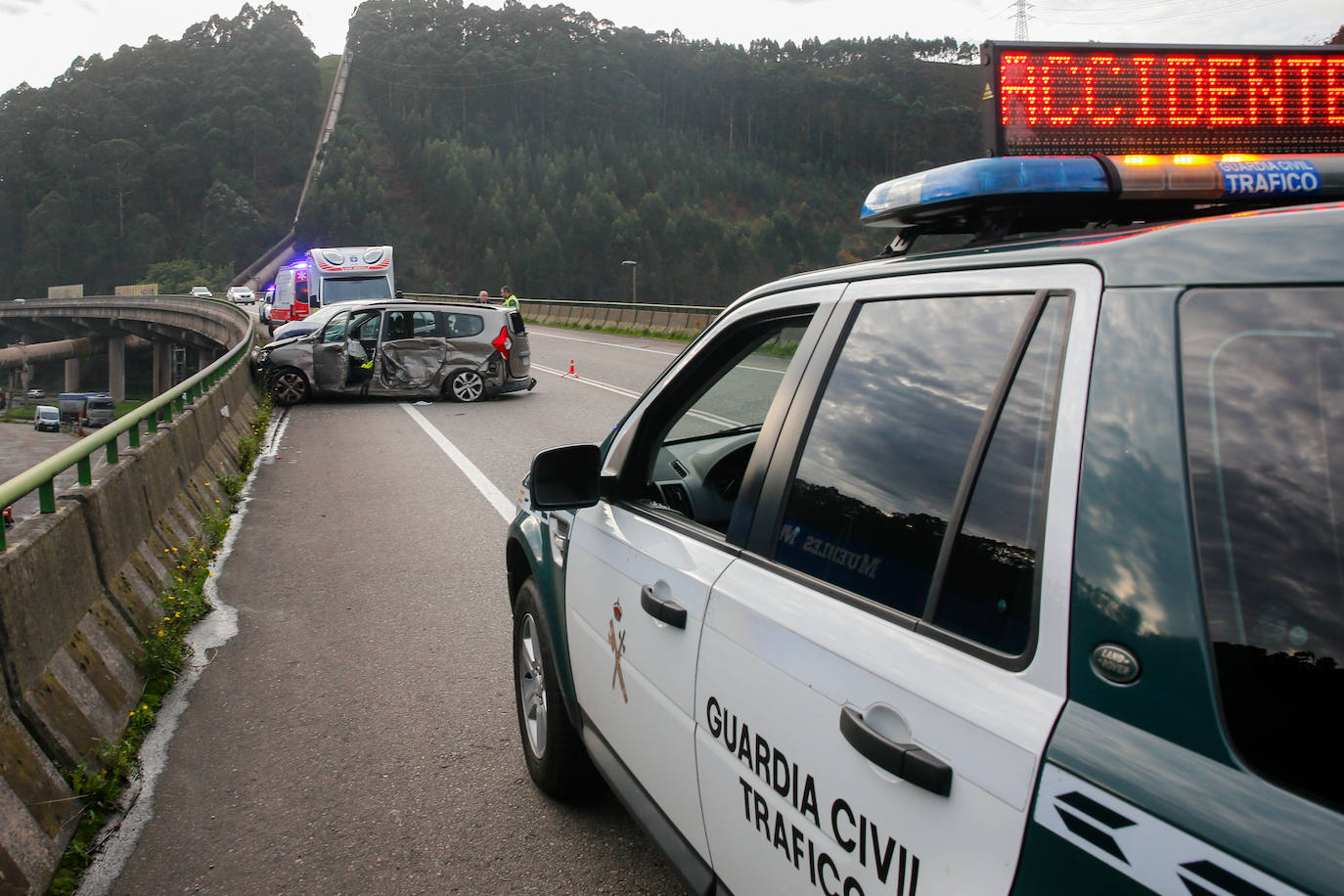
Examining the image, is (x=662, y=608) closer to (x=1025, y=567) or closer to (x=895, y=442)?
(x=895, y=442)

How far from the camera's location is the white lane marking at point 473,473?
929cm

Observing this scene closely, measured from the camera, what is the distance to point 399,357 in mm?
18109

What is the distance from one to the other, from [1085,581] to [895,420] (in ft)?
2.07

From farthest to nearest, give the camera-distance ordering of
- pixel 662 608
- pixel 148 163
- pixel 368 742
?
pixel 148 163, pixel 368 742, pixel 662 608

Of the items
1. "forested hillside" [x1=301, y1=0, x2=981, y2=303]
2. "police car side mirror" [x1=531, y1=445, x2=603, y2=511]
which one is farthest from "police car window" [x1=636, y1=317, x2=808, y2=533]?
"forested hillside" [x1=301, y1=0, x2=981, y2=303]

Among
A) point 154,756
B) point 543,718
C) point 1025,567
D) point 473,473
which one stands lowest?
point 154,756

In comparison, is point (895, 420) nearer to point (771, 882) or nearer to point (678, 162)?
point (771, 882)

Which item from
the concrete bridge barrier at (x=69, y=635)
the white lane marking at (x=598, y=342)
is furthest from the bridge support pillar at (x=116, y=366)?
the concrete bridge barrier at (x=69, y=635)

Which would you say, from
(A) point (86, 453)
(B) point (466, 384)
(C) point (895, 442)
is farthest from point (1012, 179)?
(B) point (466, 384)

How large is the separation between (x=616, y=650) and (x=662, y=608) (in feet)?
1.45

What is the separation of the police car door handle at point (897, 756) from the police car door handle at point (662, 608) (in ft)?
2.45

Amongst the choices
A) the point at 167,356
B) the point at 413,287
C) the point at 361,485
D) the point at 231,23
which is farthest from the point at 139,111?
the point at 361,485

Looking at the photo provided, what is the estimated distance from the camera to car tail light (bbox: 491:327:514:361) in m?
18.2

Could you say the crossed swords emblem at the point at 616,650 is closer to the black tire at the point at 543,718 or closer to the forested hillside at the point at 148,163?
the black tire at the point at 543,718
